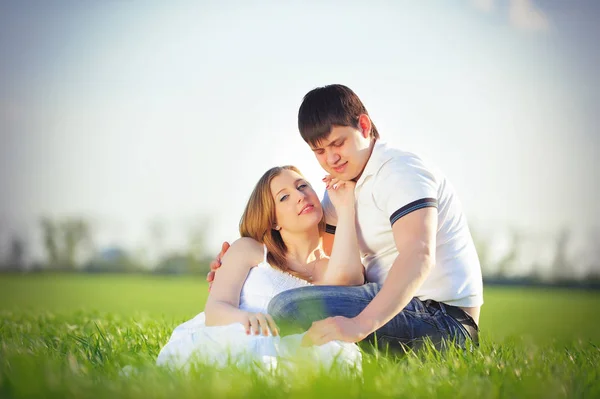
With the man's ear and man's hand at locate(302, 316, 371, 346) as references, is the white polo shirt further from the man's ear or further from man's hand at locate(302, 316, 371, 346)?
man's hand at locate(302, 316, 371, 346)

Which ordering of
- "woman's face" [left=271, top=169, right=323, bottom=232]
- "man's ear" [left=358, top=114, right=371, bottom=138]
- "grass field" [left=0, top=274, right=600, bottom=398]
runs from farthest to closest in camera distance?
"woman's face" [left=271, top=169, right=323, bottom=232], "man's ear" [left=358, top=114, right=371, bottom=138], "grass field" [left=0, top=274, right=600, bottom=398]

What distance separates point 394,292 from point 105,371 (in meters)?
1.49

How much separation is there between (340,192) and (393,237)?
51cm

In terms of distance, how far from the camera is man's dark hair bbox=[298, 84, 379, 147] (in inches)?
163

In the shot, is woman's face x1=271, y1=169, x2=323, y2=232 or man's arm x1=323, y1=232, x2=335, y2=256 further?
man's arm x1=323, y1=232, x2=335, y2=256

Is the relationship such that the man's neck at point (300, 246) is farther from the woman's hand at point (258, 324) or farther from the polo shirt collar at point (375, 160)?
the woman's hand at point (258, 324)

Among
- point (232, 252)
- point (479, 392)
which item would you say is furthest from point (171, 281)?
point (479, 392)

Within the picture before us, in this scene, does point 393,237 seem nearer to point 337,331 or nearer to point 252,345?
point 337,331

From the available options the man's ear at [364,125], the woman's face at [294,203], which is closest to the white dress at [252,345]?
the woman's face at [294,203]

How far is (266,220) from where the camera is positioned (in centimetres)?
462

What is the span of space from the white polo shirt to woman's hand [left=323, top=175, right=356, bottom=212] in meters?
0.05

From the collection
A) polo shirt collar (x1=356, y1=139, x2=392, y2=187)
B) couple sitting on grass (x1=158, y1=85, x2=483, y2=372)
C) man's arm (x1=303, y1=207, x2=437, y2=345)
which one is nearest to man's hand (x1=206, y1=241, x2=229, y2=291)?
couple sitting on grass (x1=158, y1=85, x2=483, y2=372)

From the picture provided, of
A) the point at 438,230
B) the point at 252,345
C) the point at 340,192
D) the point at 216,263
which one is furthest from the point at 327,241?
the point at 252,345

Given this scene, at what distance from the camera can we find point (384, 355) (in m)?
3.86
